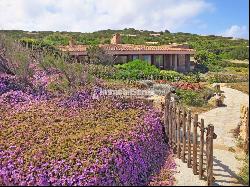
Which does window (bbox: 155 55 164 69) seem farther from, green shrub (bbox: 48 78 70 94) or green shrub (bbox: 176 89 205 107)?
green shrub (bbox: 48 78 70 94)

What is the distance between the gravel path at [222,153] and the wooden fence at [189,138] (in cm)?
24

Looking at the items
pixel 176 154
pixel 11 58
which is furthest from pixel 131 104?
pixel 11 58

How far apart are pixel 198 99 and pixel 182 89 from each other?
344 centimetres

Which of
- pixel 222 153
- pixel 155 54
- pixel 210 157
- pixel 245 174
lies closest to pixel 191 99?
pixel 222 153

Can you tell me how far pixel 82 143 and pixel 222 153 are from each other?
426 centimetres

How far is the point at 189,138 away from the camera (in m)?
10.6

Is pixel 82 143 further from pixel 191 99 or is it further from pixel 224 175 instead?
pixel 191 99

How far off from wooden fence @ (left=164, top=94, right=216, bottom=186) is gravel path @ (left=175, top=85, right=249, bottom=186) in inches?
9.6

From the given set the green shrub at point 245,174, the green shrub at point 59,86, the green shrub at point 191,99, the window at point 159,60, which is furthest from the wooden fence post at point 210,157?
the window at point 159,60

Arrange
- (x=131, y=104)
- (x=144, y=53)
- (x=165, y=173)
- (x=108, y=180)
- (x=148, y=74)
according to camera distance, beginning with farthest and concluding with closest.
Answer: (x=144, y=53)
(x=148, y=74)
(x=131, y=104)
(x=165, y=173)
(x=108, y=180)

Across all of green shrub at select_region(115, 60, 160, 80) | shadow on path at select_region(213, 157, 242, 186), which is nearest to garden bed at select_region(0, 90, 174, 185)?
shadow on path at select_region(213, 157, 242, 186)

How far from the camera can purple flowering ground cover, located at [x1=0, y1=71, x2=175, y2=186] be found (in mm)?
9203

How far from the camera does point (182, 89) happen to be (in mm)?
23750

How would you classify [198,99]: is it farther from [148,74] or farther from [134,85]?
[148,74]
